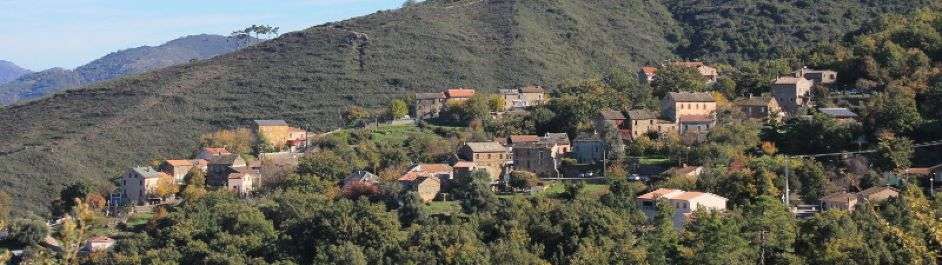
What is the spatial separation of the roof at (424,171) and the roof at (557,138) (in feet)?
13.1

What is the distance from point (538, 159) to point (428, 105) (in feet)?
53.4

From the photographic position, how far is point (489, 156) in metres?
41.0

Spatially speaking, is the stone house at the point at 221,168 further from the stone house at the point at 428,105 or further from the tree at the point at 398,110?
the stone house at the point at 428,105

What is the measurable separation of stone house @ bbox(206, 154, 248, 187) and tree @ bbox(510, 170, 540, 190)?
11395mm

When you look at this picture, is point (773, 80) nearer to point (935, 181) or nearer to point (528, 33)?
point (935, 181)

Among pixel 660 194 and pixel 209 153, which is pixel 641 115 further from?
pixel 209 153

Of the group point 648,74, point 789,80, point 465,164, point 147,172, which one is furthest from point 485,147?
point 648,74

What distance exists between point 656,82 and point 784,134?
12005 millimetres

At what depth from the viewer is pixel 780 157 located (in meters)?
35.9

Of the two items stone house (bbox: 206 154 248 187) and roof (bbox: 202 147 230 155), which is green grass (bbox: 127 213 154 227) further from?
roof (bbox: 202 147 230 155)

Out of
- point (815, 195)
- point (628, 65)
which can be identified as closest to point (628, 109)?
point (815, 195)

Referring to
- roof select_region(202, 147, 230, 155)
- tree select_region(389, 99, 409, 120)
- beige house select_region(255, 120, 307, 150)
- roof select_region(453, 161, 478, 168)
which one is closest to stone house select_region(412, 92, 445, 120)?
tree select_region(389, 99, 409, 120)

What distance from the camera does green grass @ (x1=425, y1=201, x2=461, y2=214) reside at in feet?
119

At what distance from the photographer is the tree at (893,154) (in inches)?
1396
